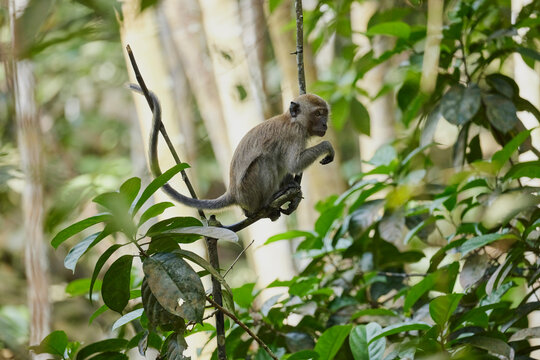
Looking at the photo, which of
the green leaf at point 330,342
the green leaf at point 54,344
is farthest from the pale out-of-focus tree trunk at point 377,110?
the green leaf at point 54,344

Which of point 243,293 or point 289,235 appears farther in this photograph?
point 289,235

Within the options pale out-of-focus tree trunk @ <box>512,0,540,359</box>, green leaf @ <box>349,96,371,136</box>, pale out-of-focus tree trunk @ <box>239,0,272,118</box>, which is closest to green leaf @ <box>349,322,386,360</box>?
pale out-of-focus tree trunk @ <box>512,0,540,359</box>

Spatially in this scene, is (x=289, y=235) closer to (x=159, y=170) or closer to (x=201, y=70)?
(x=159, y=170)

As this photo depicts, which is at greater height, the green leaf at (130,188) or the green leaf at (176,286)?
the green leaf at (130,188)

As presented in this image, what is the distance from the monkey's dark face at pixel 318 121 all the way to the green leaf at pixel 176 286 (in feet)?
8.45

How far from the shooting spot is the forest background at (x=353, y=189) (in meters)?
1.43

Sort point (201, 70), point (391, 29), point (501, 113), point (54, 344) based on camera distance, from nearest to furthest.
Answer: point (54, 344) → point (501, 113) → point (391, 29) → point (201, 70)

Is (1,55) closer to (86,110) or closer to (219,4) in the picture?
(219,4)

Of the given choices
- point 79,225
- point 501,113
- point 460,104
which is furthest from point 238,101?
point 79,225

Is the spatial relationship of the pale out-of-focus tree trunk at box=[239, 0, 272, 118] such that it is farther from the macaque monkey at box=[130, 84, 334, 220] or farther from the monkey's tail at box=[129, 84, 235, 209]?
the monkey's tail at box=[129, 84, 235, 209]

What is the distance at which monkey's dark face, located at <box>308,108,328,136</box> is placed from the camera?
184 inches

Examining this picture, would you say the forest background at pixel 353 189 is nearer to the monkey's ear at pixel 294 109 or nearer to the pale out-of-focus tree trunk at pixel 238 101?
the pale out-of-focus tree trunk at pixel 238 101

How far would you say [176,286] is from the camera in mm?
2203

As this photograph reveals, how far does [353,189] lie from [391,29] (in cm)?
113
